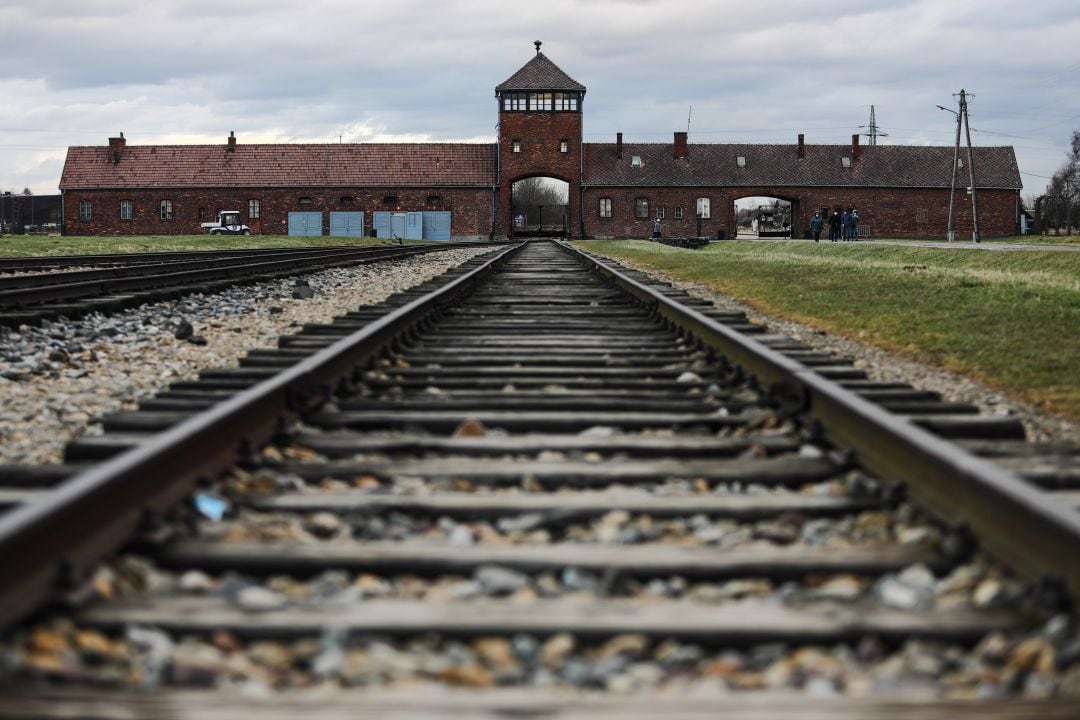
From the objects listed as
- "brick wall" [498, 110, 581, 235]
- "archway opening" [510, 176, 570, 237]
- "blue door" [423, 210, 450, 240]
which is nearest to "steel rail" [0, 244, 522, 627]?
"blue door" [423, 210, 450, 240]

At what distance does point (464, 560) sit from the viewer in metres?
2.55

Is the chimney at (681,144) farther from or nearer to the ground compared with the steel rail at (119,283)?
farther from the ground

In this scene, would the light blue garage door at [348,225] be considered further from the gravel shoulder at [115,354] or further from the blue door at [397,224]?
the gravel shoulder at [115,354]

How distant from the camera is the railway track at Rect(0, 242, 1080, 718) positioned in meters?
1.99

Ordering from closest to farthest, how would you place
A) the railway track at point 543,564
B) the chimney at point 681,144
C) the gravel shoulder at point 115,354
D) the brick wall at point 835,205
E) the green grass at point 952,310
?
the railway track at point 543,564, the gravel shoulder at point 115,354, the green grass at point 952,310, the brick wall at point 835,205, the chimney at point 681,144

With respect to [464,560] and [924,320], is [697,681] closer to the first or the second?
[464,560]

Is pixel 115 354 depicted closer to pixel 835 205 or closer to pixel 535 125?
pixel 535 125

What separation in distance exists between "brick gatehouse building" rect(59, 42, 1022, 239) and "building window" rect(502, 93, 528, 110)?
57mm

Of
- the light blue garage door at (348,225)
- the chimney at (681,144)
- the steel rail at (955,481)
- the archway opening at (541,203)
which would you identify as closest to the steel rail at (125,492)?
the steel rail at (955,481)

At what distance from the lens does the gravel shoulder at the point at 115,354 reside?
4.86 m

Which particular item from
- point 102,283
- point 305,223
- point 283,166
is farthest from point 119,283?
point 283,166

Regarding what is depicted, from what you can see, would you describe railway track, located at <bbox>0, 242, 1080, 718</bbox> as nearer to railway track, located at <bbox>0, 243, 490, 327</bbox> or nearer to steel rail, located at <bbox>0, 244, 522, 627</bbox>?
steel rail, located at <bbox>0, 244, 522, 627</bbox>

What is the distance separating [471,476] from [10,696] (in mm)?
1707

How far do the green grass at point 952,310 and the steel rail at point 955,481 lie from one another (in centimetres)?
205
